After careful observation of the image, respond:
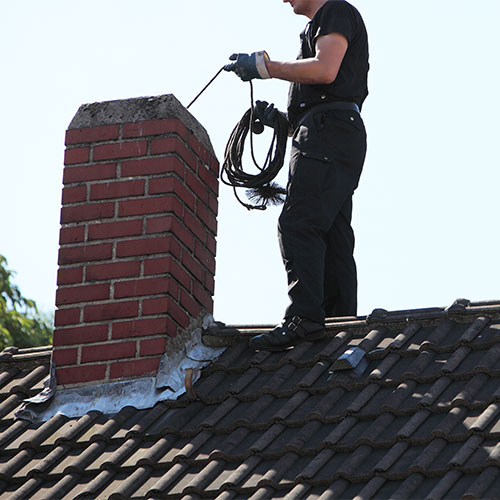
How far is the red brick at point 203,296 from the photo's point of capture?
238 inches

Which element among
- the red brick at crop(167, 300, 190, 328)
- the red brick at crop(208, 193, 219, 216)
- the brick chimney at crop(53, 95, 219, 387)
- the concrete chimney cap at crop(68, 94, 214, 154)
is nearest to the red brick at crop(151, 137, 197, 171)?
the brick chimney at crop(53, 95, 219, 387)

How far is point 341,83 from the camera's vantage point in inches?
242

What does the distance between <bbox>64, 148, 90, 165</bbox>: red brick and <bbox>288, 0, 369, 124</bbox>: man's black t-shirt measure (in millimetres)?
1089

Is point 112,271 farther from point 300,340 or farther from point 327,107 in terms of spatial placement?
point 327,107

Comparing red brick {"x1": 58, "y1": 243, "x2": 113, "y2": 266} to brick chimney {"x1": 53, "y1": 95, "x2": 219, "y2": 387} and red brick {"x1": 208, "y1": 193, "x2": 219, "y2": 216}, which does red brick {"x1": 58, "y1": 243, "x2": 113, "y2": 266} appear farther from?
red brick {"x1": 208, "y1": 193, "x2": 219, "y2": 216}

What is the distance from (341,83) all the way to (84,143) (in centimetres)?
135

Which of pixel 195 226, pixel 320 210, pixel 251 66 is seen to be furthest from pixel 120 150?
pixel 320 210

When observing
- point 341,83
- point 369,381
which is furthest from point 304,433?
point 341,83

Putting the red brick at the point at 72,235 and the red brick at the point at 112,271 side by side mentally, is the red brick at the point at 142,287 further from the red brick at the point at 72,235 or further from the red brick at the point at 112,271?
the red brick at the point at 72,235

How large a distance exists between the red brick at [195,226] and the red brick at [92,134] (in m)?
0.55

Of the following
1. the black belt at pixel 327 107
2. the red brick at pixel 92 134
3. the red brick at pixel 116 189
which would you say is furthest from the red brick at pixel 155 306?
the black belt at pixel 327 107

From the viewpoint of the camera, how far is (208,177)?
634 centimetres

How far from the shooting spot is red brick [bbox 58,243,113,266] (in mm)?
5895

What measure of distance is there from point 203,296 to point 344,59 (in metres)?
1.43
